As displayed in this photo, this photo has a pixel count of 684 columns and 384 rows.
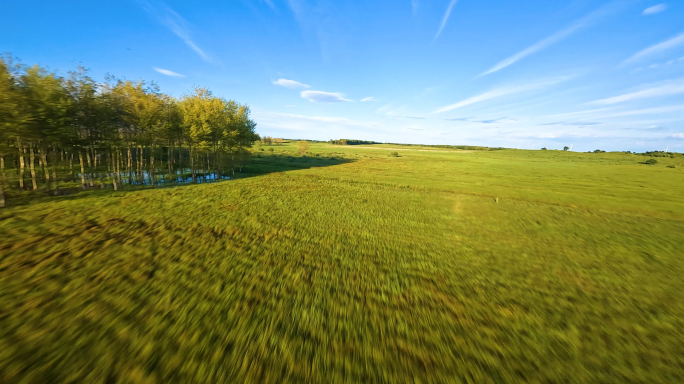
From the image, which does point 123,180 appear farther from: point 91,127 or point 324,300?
point 324,300

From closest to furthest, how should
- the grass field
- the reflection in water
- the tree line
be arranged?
the grass field, the tree line, the reflection in water

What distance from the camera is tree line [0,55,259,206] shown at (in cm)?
2897

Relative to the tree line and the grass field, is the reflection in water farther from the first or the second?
the grass field

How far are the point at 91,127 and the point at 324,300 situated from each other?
48.3 meters

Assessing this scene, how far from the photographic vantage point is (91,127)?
3784cm

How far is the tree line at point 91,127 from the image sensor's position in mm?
28969

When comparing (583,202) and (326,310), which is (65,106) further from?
(583,202)

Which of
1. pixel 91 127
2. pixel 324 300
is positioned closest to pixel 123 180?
pixel 91 127

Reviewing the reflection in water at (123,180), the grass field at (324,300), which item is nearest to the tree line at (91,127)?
the reflection in water at (123,180)

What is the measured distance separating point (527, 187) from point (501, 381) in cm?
6301

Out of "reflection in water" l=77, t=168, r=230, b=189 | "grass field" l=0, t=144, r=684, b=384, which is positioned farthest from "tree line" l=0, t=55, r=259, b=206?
"grass field" l=0, t=144, r=684, b=384

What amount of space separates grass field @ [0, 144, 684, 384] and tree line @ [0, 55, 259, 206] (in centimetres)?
1113

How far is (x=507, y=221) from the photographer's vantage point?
98.1 ft

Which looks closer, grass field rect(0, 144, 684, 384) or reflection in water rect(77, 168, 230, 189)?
grass field rect(0, 144, 684, 384)
